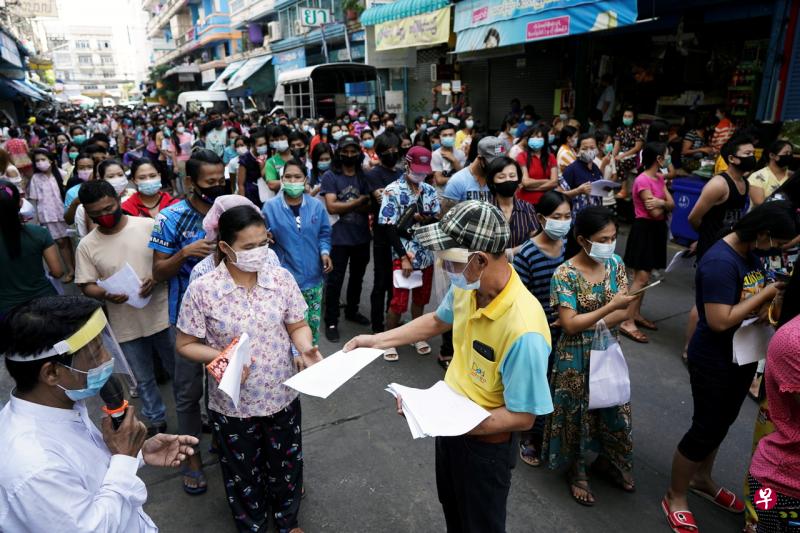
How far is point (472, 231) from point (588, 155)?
14.6 ft

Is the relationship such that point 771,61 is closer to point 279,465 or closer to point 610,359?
point 610,359

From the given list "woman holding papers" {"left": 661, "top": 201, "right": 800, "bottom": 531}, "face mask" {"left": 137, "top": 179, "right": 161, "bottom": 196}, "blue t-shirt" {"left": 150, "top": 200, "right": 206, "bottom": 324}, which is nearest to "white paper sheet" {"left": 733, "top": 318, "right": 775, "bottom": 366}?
"woman holding papers" {"left": 661, "top": 201, "right": 800, "bottom": 531}

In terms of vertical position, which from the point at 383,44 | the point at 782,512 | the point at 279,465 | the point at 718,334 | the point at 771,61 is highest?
the point at 383,44

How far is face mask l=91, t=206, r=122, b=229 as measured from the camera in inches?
126

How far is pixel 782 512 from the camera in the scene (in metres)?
1.89

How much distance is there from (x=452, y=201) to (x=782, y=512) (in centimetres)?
314

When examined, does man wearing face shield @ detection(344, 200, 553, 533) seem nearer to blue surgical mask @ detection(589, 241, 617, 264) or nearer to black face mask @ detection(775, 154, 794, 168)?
blue surgical mask @ detection(589, 241, 617, 264)

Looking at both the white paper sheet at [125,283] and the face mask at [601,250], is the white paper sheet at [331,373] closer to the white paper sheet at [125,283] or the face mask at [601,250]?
the face mask at [601,250]

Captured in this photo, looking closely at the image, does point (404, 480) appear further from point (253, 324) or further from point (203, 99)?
point (203, 99)

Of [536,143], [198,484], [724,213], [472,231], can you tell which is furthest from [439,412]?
[536,143]

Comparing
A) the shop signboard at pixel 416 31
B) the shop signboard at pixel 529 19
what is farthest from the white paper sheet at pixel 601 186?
the shop signboard at pixel 416 31

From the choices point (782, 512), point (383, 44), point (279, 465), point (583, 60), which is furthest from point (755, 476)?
point (383, 44)

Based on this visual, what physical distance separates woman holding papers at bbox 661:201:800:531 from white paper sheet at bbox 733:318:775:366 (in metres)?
0.05

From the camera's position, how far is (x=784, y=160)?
453 cm
